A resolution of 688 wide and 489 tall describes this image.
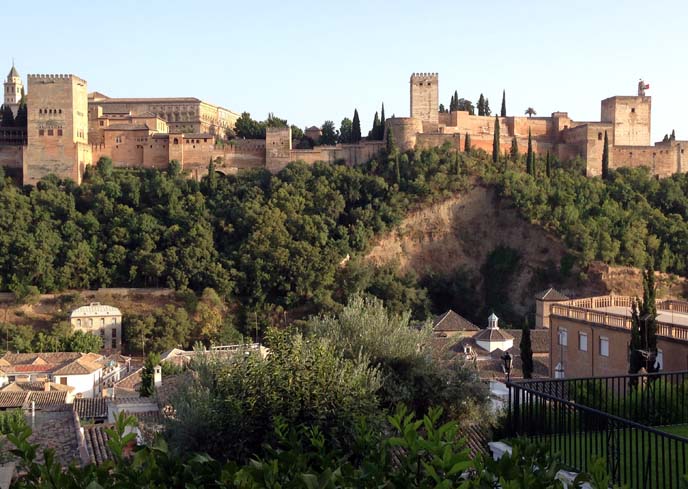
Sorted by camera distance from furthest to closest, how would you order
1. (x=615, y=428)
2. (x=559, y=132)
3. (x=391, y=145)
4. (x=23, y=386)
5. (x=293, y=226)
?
(x=559, y=132), (x=391, y=145), (x=293, y=226), (x=23, y=386), (x=615, y=428)

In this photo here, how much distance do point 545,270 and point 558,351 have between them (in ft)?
88.1

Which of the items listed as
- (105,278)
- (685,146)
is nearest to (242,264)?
(105,278)

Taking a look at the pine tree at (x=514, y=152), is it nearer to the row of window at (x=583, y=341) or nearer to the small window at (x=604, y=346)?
the row of window at (x=583, y=341)

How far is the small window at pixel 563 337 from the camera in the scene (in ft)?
74.2

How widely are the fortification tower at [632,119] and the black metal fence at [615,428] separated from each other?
51.3 metres

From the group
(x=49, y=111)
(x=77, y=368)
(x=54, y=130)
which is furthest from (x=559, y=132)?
(x=77, y=368)

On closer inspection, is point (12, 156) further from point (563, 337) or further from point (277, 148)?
point (563, 337)

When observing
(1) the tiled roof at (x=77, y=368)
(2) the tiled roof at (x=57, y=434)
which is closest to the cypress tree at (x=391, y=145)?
(1) the tiled roof at (x=77, y=368)

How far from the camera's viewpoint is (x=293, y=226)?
49781 millimetres

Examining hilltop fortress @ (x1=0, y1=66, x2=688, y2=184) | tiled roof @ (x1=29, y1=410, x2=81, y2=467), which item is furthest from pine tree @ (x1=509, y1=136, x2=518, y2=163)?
tiled roof @ (x1=29, y1=410, x2=81, y2=467)

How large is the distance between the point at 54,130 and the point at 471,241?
29.4 metres

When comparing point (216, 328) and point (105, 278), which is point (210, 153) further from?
point (216, 328)

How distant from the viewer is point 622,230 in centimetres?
4838

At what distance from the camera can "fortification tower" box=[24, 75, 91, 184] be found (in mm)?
54281
